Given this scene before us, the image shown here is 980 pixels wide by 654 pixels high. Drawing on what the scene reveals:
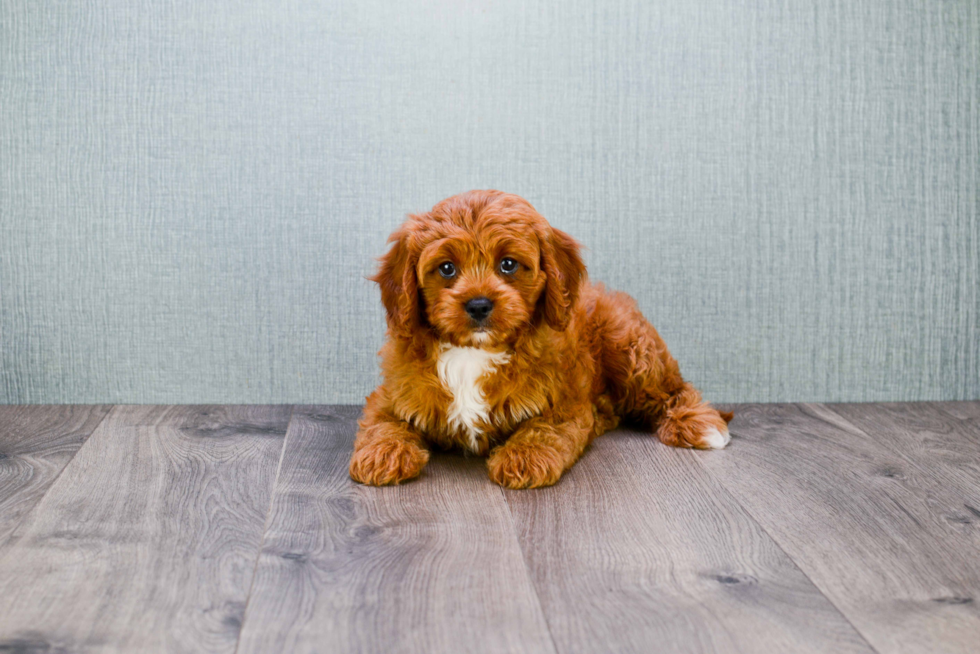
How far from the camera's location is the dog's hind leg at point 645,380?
2.59 meters

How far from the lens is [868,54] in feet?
9.84

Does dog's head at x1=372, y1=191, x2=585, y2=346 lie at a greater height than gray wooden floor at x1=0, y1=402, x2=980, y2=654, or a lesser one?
greater

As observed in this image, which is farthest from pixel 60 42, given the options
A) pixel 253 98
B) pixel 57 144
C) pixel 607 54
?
pixel 607 54

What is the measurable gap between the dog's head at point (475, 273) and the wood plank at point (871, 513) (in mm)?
719

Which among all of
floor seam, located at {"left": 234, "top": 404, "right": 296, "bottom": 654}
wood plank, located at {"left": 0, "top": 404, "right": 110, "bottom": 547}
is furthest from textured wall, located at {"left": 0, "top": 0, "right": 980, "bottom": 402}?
floor seam, located at {"left": 234, "top": 404, "right": 296, "bottom": 654}

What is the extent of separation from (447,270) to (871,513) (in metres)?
1.19

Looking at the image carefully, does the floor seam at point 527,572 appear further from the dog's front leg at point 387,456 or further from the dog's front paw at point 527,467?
the dog's front leg at point 387,456

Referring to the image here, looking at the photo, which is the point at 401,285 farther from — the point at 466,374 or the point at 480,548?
the point at 480,548

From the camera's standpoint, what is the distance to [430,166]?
9.64 ft

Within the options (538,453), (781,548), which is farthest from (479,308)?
(781,548)

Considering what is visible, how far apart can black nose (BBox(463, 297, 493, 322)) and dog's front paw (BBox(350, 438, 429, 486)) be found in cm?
41

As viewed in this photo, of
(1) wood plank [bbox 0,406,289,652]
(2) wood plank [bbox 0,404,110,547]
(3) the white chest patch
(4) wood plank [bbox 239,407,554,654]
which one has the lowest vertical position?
(4) wood plank [bbox 239,407,554,654]

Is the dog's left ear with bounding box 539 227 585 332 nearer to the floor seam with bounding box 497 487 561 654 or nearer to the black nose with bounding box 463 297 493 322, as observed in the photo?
the black nose with bounding box 463 297 493 322

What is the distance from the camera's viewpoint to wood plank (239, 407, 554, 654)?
1.42 meters
